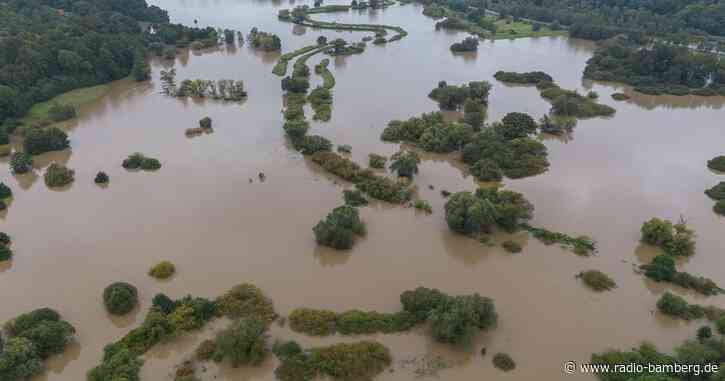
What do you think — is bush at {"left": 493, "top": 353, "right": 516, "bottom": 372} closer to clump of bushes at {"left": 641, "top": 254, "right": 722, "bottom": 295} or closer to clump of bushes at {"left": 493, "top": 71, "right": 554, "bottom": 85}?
clump of bushes at {"left": 641, "top": 254, "right": 722, "bottom": 295}

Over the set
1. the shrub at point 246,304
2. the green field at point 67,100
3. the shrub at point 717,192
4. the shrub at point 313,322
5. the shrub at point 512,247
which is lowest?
the shrub at point 313,322

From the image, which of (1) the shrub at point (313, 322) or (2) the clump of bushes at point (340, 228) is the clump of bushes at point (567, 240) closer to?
(2) the clump of bushes at point (340, 228)

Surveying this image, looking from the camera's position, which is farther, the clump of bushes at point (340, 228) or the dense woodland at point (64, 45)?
the dense woodland at point (64, 45)

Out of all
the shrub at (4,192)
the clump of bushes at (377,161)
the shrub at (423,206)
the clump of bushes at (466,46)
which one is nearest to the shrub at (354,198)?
the shrub at (423,206)

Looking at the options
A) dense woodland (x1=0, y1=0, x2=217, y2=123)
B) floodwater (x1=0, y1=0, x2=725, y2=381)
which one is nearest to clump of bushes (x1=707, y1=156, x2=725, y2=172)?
floodwater (x1=0, y1=0, x2=725, y2=381)

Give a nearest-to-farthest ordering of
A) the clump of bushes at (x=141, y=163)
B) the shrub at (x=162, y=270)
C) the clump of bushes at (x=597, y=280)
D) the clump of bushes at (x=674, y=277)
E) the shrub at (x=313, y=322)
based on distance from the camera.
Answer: the shrub at (x=313, y=322)
the clump of bushes at (x=674, y=277)
the clump of bushes at (x=597, y=280)
the shrub at (x=162, y=270)
the clump of bushes at (x=141, y=163)

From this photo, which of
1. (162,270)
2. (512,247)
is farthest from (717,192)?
(162,270)

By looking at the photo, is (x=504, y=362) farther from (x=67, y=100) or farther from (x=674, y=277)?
(x=67, y=100)
